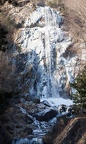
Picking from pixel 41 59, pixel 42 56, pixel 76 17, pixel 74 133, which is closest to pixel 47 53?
pixel 42 56

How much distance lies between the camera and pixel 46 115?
2200 cm

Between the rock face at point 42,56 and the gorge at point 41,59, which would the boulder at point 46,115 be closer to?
the gorge at point 41,59

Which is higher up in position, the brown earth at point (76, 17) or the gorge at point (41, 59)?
the brown earth at point (76, 17)

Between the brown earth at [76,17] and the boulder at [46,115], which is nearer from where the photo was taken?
the boulder at [46,115]

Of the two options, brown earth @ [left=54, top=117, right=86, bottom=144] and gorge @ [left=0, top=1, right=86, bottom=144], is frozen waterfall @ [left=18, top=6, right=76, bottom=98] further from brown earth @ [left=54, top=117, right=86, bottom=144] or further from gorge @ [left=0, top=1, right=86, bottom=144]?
brown earth @ [left=54, top=117, right=86, bottom=144]

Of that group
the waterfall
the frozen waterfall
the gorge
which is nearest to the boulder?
the gorge

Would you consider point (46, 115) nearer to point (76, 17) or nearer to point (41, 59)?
point (41, 59)

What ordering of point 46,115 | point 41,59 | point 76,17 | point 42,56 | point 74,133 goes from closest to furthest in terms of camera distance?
1. point 74,133
2. point 46,115
3. point 41,59
4. point 42,56
5. point 76,17

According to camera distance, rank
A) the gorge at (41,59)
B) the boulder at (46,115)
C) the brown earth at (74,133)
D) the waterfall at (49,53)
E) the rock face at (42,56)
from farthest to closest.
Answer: the waterfall at (49,53) → the rock face at (42,56) → the gorge at (41,59) → the boulder at (46,115) → the brown earth at (74,133)

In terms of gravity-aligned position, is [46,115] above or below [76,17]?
below

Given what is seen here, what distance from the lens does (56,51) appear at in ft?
105

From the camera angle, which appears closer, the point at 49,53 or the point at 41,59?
the point at 41,59

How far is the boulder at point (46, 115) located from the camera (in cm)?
2173

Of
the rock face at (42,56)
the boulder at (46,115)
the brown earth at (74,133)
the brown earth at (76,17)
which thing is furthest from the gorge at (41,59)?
the brown earth at (74,133)
